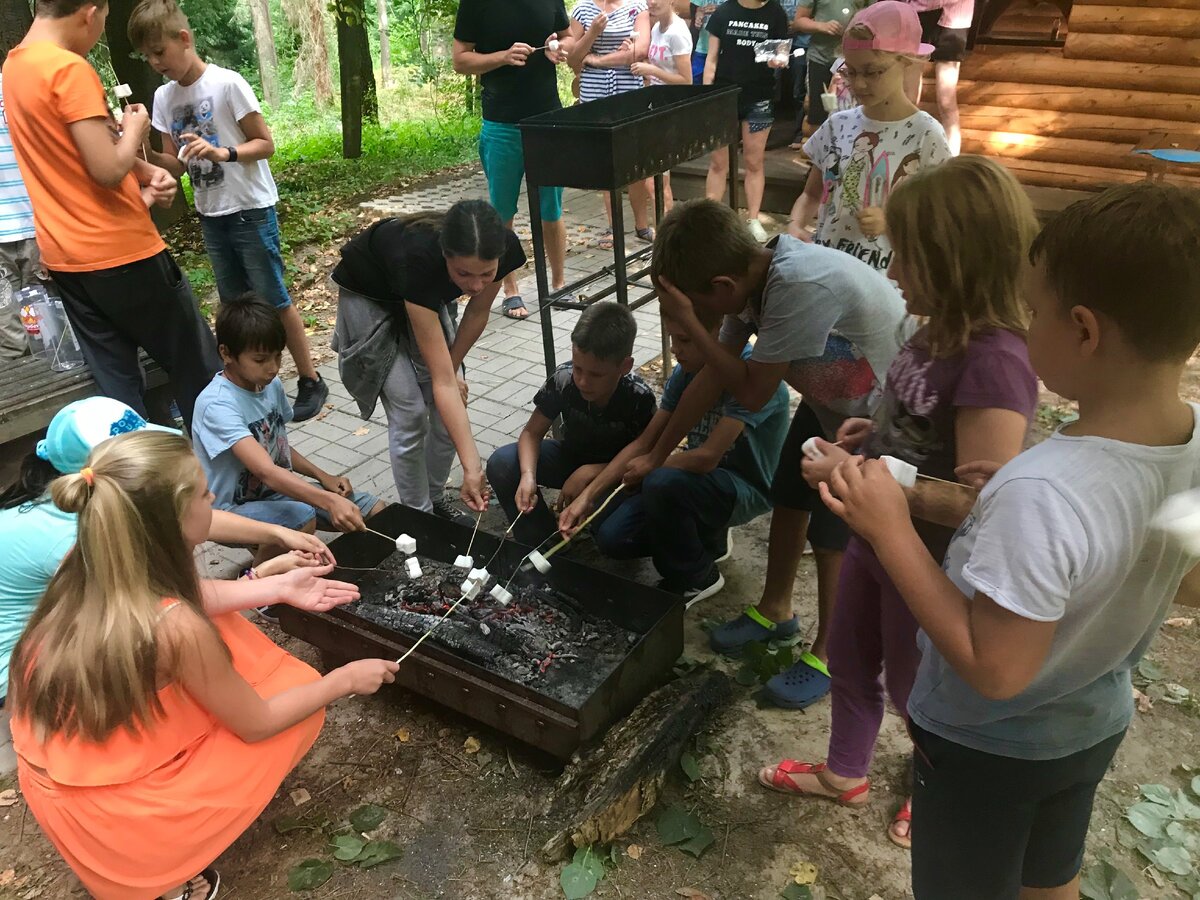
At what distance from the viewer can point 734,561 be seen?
373cm

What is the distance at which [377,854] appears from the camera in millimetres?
2459

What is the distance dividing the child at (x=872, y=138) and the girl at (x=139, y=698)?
2468mm

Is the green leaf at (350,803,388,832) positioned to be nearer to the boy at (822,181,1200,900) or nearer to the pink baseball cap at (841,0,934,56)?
the boy at (822,181,1200,900)

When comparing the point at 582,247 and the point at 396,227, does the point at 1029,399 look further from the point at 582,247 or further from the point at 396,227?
the point at 582,247

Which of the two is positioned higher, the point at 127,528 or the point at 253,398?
the point at 127,528

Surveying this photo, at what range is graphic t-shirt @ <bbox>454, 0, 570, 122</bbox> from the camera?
5461 mm

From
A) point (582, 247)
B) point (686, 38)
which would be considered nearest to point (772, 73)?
point (686, 38)

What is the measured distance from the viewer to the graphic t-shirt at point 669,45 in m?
6.79

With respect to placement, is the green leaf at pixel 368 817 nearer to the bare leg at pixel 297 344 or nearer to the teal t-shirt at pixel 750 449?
the teal t-shirt at pixel 750 449

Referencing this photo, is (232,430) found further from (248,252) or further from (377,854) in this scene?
(248,252)

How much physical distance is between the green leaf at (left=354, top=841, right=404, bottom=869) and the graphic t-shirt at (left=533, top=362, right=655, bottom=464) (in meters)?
1.63

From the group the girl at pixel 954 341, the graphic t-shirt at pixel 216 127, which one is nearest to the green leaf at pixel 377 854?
the girl at pixel 954 341

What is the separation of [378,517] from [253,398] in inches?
26.6

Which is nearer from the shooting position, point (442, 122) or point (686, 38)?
point (686, 38)
